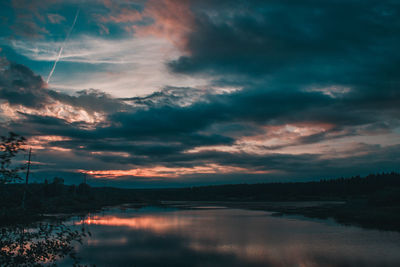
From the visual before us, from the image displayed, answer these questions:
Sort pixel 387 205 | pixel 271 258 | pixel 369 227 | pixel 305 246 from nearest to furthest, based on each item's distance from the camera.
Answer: pixel 271 258
pixel 305 246
pixel 369 227
pixel 387 205

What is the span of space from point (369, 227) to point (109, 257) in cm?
3137

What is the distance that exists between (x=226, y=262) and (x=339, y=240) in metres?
Result: 14.0

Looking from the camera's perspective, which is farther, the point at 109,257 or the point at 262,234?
the point at 262,234

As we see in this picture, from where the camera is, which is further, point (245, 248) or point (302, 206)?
point (302, 206)

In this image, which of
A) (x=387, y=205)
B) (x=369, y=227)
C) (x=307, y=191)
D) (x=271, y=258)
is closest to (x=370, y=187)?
(x=307, y=191)

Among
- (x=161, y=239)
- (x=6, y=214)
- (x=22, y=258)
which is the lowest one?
(x=161, y=239)

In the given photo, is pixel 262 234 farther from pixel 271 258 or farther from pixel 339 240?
pixel 271 258

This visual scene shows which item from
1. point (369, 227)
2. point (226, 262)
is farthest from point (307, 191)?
point (226, 262)

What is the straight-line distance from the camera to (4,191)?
8.20 metres

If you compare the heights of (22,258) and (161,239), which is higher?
(22,258)

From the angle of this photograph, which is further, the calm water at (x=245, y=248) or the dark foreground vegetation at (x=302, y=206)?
the calm water at (x=245, y=248)

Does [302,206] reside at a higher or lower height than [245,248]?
lower

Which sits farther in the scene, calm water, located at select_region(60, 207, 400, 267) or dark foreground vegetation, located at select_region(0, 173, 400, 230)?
calm water, located at select_region(60, 207, 400, 267)

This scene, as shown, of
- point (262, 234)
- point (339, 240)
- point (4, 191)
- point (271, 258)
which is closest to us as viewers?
point (4, 191)
